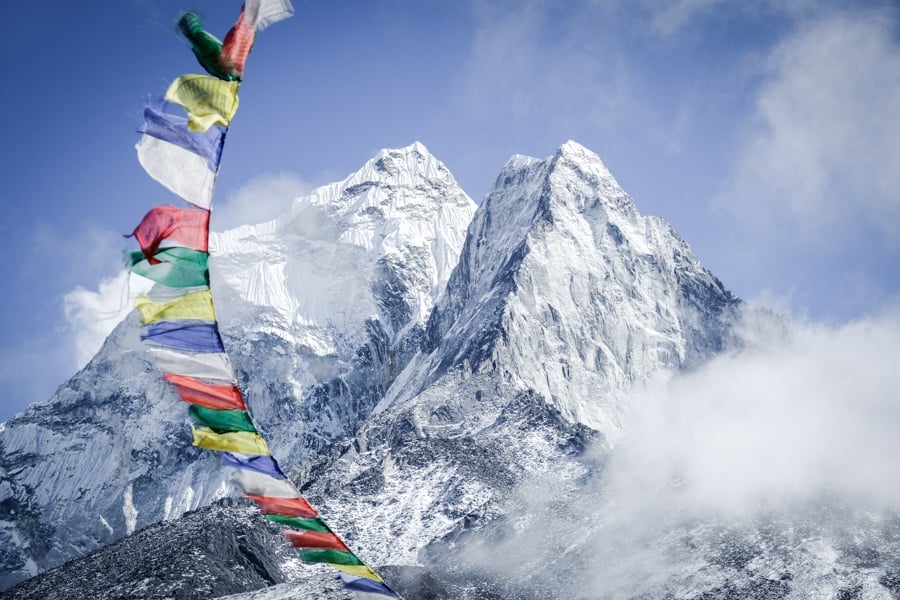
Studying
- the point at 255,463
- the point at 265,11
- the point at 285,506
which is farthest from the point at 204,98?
the point at 285,506

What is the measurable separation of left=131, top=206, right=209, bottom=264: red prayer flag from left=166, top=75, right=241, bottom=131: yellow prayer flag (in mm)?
1304

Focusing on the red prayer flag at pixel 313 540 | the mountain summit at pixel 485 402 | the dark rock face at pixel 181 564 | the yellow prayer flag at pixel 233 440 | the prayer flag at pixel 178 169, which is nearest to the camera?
the prayer flag at pixel 178 169

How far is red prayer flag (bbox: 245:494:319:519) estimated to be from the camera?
11.9 meters

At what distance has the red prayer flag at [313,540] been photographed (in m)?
12.0

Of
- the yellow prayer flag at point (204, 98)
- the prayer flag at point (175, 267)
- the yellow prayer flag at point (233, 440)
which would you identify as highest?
the yellow prayer flag at point (204, 98)

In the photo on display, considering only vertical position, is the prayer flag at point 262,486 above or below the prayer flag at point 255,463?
below

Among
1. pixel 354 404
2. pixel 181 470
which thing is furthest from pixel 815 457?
pixel 181 470

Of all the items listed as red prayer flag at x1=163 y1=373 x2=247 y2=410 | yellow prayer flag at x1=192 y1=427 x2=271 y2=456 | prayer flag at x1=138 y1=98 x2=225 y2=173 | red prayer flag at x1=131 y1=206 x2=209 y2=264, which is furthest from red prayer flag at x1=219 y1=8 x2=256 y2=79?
yellow prayer flag at x1=192 y1=427 x2=271 y2=456

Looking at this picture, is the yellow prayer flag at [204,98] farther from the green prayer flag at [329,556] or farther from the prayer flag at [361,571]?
the prayer flag at [361,571]

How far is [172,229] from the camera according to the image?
11.5 metres

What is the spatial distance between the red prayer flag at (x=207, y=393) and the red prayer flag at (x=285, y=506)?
131 centimetres

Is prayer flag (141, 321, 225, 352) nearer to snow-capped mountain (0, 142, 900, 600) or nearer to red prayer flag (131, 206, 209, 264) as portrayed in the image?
red prayer flag (131, 206, 209, 264)

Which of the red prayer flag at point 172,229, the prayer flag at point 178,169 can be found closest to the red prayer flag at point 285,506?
the red prayer flag at point 172,229

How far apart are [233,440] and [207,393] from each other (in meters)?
0.75
